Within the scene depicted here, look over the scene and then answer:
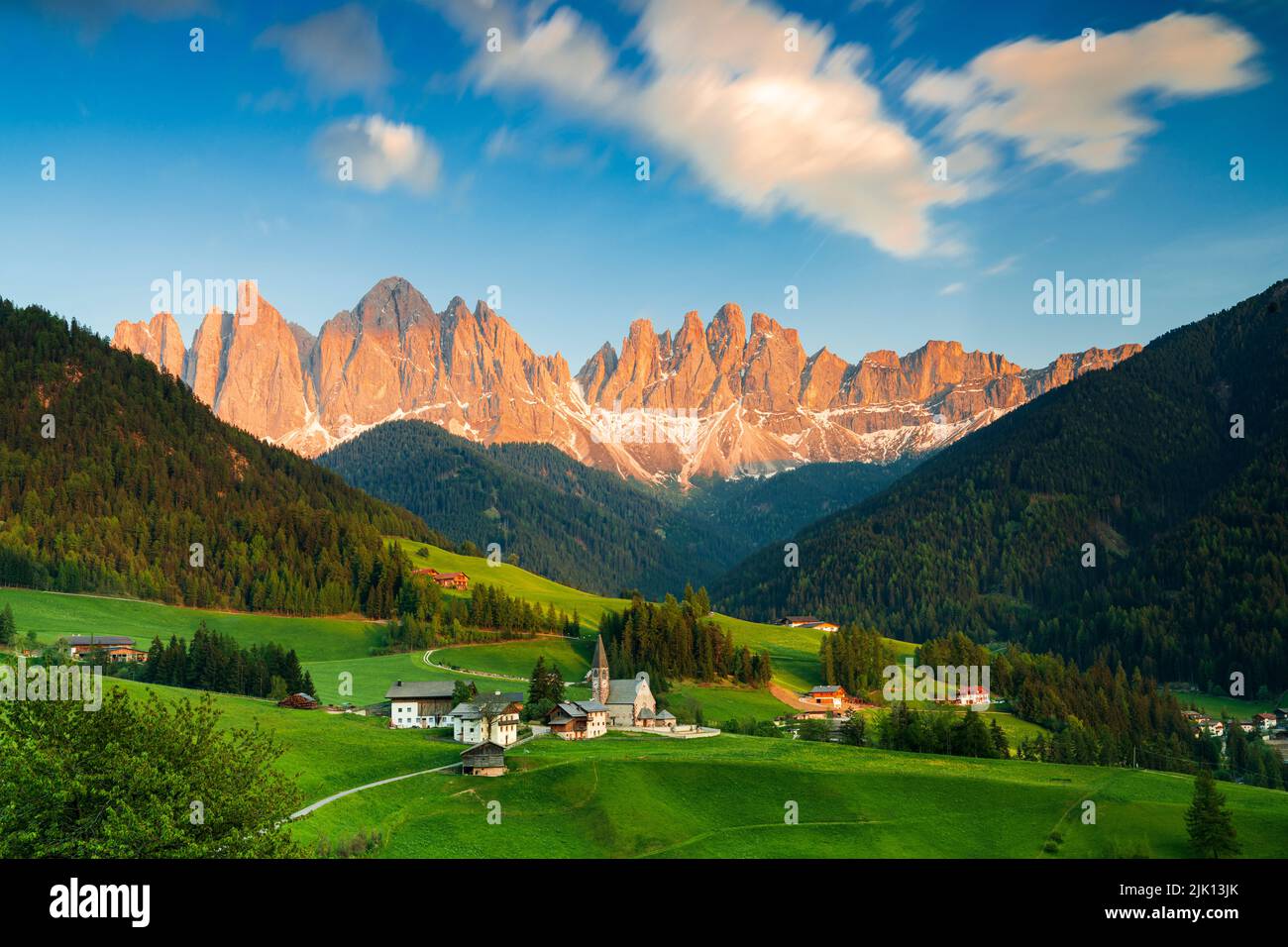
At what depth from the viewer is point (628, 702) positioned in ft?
347

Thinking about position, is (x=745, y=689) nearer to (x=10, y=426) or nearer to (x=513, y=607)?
(x=513, y=607)

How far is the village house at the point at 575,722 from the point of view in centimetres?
9544

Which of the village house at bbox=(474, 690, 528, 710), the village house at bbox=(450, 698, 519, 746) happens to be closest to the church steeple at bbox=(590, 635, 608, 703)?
the village house at bbox=(474, 690, 528, 710)

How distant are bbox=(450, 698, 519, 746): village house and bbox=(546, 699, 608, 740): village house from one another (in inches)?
200

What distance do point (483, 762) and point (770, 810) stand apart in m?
21.0

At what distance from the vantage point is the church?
10462 cm

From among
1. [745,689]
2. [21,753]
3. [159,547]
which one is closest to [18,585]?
[159,547]

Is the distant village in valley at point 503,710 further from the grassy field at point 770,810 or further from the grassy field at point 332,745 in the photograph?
the grassy field at point 770,810

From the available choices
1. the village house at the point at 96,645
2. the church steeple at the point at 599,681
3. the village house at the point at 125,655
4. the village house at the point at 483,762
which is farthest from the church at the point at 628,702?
the village house at the point at 96,645

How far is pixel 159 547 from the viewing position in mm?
170750

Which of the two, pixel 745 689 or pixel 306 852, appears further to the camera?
pixel 745 689
